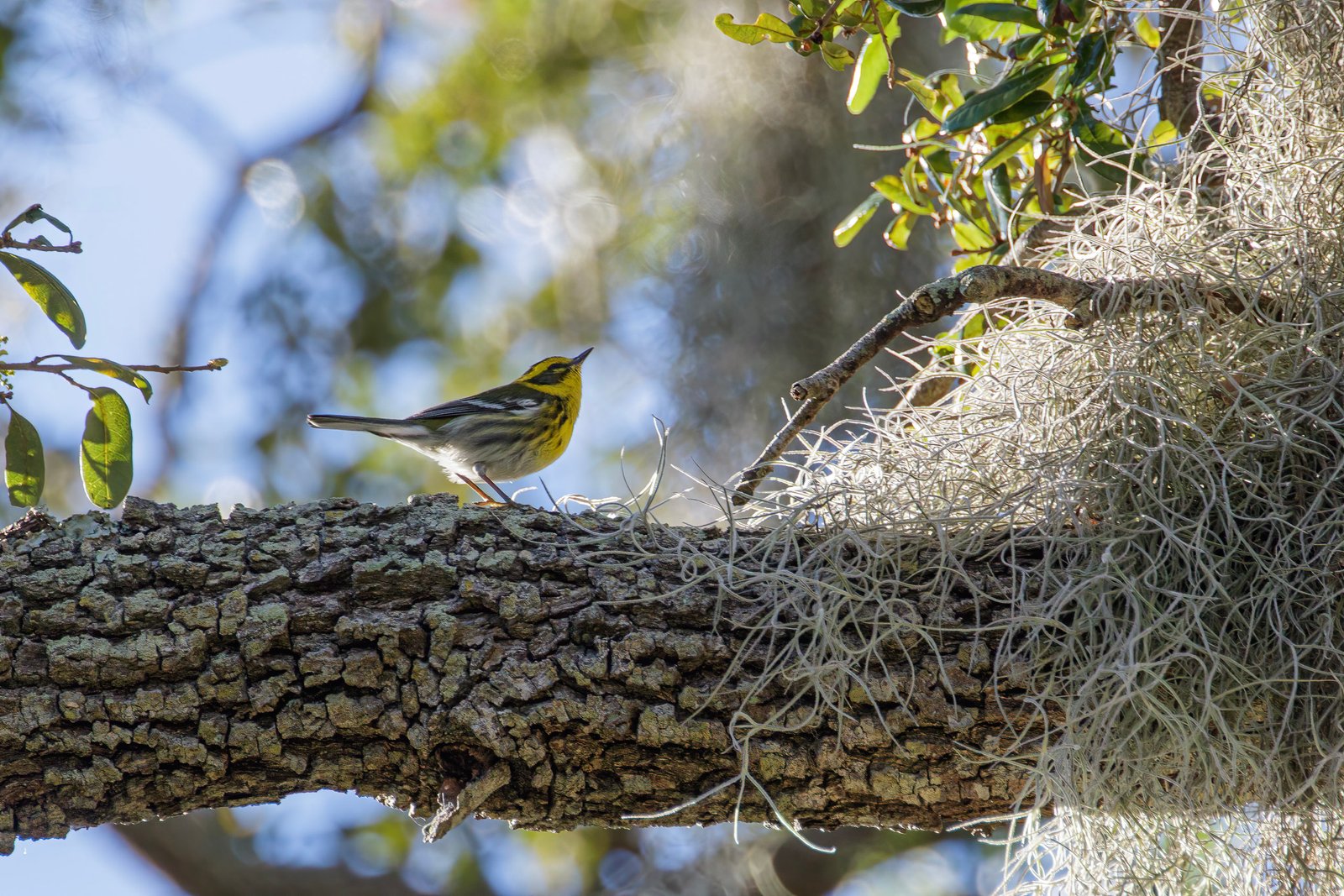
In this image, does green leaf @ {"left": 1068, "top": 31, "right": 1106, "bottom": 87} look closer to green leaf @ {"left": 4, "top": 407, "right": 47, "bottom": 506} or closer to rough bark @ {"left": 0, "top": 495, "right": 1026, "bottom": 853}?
rough bark @ {"left": 0, "top": 495, "right": 1026, "bottom": 853}

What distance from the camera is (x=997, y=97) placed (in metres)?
2.21

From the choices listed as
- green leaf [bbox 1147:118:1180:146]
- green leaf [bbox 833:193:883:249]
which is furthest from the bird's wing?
green leaf [bbox 1147:118:1180:146]

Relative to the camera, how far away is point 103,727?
169 cm

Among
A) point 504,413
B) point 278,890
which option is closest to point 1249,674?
point 504,413

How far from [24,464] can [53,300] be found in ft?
0.94

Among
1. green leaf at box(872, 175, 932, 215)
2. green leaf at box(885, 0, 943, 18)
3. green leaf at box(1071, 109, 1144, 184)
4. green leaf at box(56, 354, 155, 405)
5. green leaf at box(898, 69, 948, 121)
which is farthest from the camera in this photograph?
green leaf at box(872, 175, 932, 215)

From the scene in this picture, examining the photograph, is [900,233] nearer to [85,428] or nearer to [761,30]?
[761,30]

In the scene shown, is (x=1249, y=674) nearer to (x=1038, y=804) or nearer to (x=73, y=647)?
(x=1038, y=804)

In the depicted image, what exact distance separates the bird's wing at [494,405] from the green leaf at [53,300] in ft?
5.30

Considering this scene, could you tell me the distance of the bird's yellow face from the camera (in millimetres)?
4004

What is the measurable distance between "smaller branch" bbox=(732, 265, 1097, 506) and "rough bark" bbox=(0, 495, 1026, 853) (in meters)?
0.41

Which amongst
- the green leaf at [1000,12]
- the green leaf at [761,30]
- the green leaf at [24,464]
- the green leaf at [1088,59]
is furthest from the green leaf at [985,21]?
the green leaf at [24,464]

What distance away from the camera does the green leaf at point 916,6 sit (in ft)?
7.13

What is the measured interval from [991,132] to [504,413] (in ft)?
5.90
